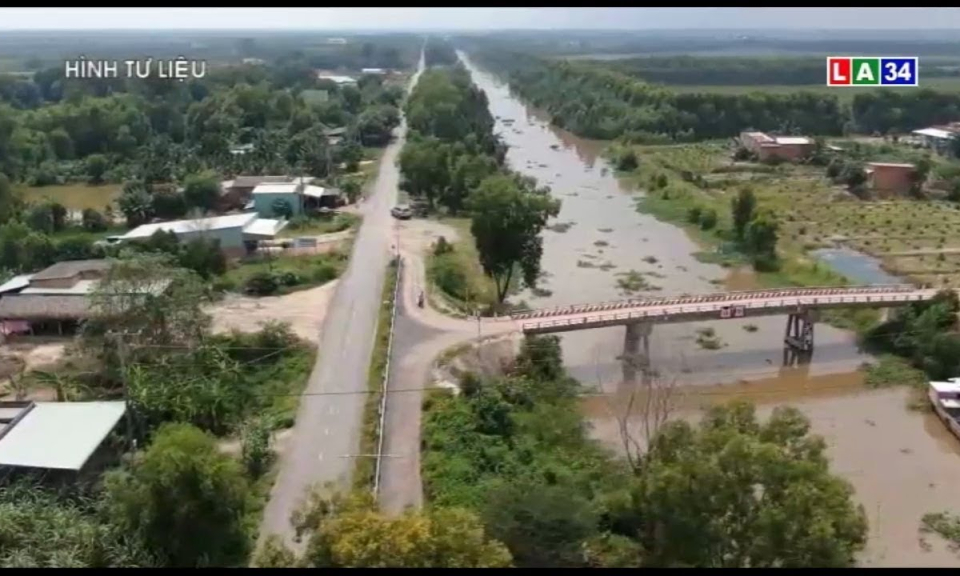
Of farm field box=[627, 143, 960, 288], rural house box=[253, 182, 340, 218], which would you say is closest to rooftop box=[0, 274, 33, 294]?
rural house box=[253, 182, 340, 218]

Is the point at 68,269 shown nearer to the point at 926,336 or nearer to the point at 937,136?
the point at 926,336

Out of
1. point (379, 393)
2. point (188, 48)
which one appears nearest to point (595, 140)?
point (188, 48)

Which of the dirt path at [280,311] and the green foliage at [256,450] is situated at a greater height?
the dirt path at [280,311]

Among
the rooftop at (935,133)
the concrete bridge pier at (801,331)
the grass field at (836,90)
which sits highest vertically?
the grass field at (836,90)

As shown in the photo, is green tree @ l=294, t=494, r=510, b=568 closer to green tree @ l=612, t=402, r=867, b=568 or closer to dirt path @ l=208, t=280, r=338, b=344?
green tree @ l=612, t=402, r=867, b=568

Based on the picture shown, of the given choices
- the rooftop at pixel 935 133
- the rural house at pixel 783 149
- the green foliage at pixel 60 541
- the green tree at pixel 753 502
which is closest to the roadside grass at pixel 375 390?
the green foliage at pixel 60 541

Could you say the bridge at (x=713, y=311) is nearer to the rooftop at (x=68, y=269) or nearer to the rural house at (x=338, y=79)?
the rooftop at (x=68, y=269)
